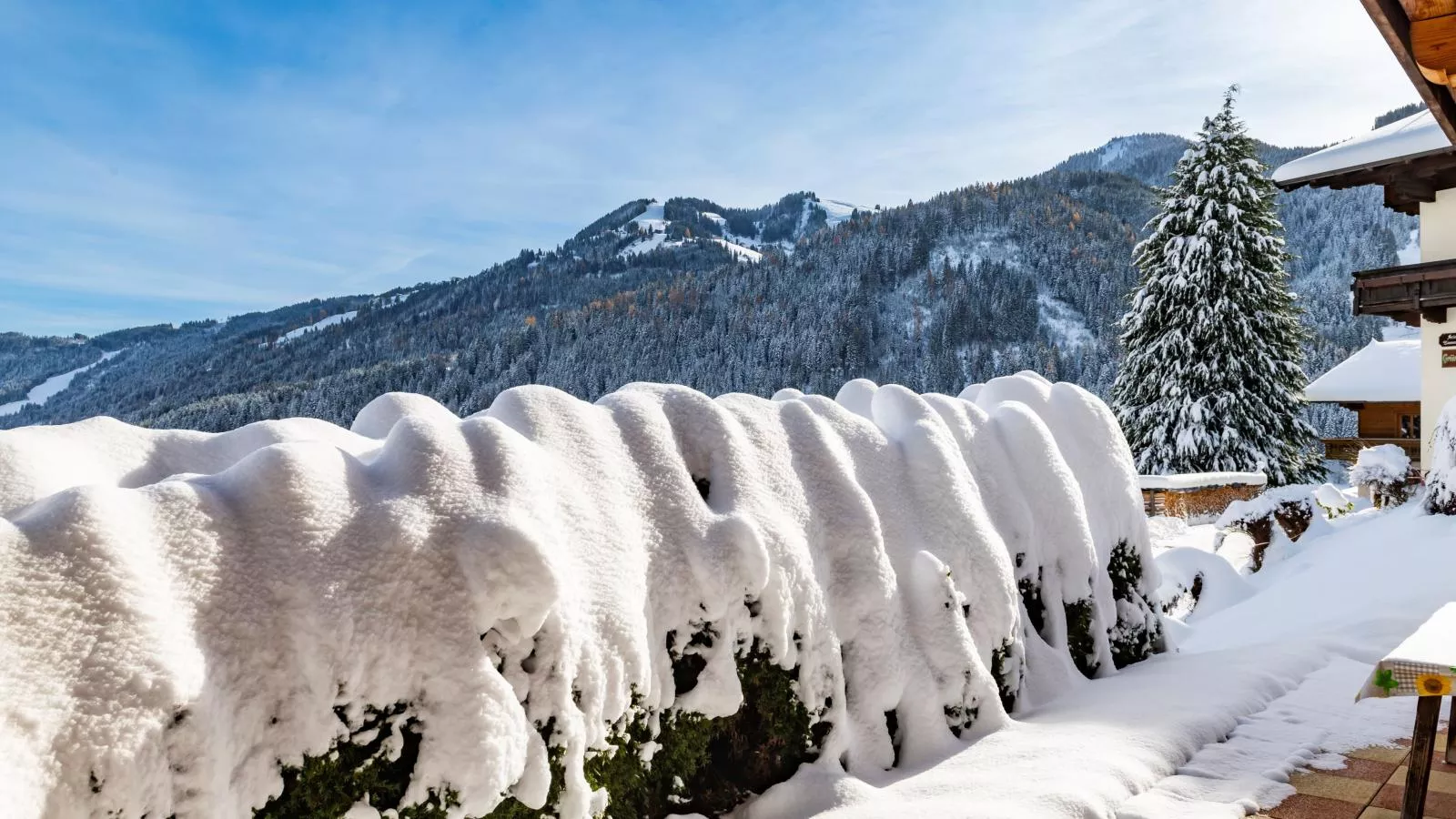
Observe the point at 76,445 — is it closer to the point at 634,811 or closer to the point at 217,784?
the point at 217,784

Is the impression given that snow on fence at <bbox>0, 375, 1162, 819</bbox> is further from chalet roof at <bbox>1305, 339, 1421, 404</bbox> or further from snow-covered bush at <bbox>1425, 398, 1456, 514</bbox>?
chalet roof at <bbox>1305, 339, 1421, 404</bbox>

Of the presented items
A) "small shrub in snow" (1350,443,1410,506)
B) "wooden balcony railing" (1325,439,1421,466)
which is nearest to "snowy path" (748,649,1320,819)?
"small shrub in snow" (1350,443,1410,506)

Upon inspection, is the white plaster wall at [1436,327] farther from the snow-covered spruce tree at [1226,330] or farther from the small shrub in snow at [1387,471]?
the snow-covered spruce tree at [1226,330]

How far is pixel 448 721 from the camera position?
2.08 metres

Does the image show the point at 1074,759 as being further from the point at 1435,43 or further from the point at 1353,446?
the point at 1353,446

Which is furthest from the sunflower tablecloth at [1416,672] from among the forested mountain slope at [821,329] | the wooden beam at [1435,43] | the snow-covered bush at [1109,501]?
the forested mountain slope at [821,329]

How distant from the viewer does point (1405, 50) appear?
3.13 metres

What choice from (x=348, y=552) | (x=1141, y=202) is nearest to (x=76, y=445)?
(x=348, y=552)

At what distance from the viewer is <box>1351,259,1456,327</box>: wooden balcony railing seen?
12.8 m

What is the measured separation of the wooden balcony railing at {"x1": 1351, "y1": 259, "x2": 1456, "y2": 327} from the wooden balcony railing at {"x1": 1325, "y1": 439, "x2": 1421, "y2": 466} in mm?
7703

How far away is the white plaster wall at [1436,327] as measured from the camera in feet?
43.9

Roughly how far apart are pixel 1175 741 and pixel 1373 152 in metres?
13.8

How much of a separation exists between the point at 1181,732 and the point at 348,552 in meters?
3.33

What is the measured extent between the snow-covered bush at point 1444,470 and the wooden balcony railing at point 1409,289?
17.8 feet
